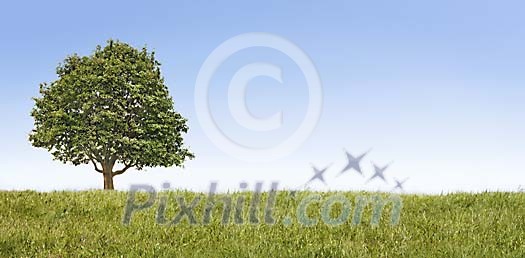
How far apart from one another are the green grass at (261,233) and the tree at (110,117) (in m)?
17.4

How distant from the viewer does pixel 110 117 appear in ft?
106

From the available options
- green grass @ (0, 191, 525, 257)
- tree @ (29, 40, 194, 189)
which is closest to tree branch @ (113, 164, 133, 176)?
tree @ (29, 40, 194, 189)

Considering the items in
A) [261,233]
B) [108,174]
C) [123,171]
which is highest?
[123,171]

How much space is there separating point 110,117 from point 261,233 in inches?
894

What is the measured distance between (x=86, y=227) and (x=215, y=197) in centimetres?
405

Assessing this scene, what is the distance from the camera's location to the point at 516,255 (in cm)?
1036

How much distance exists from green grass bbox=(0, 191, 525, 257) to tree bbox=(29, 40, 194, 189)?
57.2 ft

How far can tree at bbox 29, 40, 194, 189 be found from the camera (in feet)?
107

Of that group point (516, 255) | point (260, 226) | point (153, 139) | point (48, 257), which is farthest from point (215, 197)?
point (153, 139)

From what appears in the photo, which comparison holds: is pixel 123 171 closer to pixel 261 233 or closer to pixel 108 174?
pixel 108 174

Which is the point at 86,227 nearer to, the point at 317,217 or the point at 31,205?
the point at 31,205

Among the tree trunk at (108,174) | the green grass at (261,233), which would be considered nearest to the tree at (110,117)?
the tree trunk at (108,174)

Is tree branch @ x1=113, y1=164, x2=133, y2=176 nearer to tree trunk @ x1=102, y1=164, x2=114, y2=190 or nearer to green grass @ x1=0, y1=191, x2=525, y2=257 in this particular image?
tree trunk @ x1=102, y1=164, x2=114, y2=190

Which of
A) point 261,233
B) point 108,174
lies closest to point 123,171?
point 108,174
